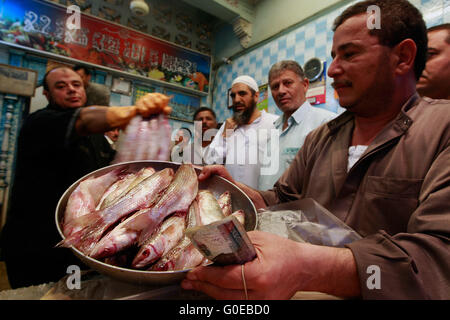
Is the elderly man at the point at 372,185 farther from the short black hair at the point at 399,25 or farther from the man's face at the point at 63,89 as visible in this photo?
the man's face at the point at 63,89

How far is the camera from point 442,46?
185cm

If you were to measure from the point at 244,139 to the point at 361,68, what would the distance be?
2.53 m

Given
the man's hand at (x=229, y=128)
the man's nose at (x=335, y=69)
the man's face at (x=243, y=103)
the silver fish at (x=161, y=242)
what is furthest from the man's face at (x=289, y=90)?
the silver fish at (x=161, y=242)

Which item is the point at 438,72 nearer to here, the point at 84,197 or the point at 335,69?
the point at 335,69

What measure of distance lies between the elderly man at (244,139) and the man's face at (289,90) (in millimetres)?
516

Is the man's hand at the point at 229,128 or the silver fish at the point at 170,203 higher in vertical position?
the man's hand at the point at 229,128

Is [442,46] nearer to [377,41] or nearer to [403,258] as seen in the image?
[377,41]

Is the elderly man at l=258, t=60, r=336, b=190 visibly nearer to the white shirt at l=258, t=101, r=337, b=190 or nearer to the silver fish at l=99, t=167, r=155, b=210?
the white shirt at l=258, t=101, r=337, b=190

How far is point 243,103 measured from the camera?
3848 millimetres

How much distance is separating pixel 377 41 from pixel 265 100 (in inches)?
164

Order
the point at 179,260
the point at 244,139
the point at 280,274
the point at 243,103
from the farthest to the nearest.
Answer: the point at 243,103
the point at 244,139
the point at 179,260
the point at 280,274

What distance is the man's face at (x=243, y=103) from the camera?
12.6 feet

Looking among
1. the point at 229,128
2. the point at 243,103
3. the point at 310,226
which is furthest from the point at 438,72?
the point at 229,128

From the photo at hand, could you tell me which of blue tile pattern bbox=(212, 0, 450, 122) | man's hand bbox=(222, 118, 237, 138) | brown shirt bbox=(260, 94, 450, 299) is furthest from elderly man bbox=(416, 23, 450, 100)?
man's hand bbox=(222, 118, 237, 138)
